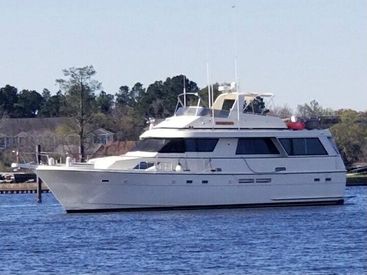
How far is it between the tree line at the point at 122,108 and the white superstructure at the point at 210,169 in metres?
13.5

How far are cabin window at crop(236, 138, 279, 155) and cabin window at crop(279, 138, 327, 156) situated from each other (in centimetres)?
46

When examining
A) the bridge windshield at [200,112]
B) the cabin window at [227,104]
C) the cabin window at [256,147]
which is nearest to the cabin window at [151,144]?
the bridge windshield at [200,112]

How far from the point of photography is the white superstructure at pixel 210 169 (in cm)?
4928

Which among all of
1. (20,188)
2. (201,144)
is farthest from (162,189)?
(20,188)

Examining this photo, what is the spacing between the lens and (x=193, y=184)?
163 feet

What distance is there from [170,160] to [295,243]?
12.9 meters

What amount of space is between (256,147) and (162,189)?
4109mm

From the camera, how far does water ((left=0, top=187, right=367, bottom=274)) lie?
1286 inches

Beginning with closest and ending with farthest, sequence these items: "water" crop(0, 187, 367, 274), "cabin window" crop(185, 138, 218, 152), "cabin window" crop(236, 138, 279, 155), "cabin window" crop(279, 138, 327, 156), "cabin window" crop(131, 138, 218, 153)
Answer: "water" crop(0, 187, 367, 274) < "cabin window" crop(131, 138, 218, 153) < "cabin window" crop(185, 138, 218, 152) < "cabin window" crop(236, 138, 279, 155) < "cabin window" crop(279, 138, 327, 156)

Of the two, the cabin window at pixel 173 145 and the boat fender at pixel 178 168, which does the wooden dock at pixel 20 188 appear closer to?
the cabin window at pixel 173 145

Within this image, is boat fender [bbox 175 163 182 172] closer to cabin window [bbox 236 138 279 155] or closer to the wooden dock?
cabin window [bbox 236 138 279 155]

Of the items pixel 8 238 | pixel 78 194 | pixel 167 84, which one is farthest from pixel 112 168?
pixel 167 84

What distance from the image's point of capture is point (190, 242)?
3819 centimetres

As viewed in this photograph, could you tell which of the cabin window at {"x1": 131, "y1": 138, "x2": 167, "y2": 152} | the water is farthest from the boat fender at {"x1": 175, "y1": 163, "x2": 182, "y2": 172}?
the water
